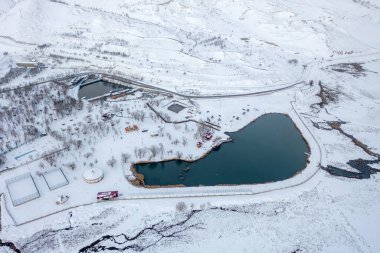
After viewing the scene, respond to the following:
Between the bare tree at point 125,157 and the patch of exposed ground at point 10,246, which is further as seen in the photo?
the bare tree at point 125,157

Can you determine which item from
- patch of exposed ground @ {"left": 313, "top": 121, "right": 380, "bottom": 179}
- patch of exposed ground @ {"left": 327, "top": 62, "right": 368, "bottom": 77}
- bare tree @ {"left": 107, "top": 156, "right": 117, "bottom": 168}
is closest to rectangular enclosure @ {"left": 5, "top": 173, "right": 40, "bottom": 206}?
bare tree @ {"left": 107, "top": 156, "right": 117, "bottom": 168}

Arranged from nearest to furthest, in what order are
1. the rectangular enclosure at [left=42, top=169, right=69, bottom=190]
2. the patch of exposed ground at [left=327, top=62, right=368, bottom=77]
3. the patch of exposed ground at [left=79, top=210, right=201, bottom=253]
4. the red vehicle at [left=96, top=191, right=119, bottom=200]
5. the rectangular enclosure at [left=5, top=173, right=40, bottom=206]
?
the patch of exposed ground at [left=79, top=210, right=201, bottom=253]
the rectangular enclosure at [left=5, top=173, right=40, bottom=206]
the red vehicle at [left=96, top=191, right=119, bottom=200]
the rectangular enclosure at [left=42, top=169, right=69, bottom=190]
the patch of exposed ground at [left=327, top=62, right=368, bottom=77]

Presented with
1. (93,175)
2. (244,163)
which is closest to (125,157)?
(93,175)

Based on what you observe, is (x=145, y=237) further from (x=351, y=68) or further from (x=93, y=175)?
(x=351, y=68)

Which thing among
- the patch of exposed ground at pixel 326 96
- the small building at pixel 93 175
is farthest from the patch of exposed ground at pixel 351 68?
the small building at pixel 93 175

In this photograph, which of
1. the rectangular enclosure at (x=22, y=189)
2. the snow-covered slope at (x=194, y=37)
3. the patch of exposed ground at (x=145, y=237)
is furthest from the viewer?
the snow-covered slope at (x=194, y=37)

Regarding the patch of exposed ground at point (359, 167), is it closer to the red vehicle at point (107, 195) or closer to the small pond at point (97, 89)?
the red vehicle at point (107, 195)

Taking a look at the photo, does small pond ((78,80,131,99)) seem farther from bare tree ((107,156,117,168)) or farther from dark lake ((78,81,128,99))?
bare tree ((107,156,117,168))
